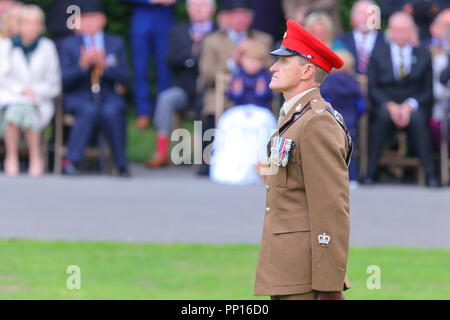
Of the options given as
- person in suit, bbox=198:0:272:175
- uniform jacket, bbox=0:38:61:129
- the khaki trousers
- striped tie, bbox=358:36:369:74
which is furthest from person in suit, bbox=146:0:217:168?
the khaki trousers

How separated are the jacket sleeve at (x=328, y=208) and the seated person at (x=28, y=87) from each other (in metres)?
8.46

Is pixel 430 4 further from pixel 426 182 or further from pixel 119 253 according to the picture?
pixel 119 253

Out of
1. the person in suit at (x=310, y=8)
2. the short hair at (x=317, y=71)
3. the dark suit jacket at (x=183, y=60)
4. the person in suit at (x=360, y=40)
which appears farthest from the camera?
the dark suit jacket at (x=183, y=60)

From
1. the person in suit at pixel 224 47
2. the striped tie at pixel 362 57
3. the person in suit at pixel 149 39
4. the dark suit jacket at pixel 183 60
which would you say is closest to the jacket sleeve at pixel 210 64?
the person in suit at pixel 224 47

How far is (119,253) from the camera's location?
10469 mm

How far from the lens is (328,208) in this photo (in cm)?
550

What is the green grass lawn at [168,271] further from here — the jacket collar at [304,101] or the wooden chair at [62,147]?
the wooden chair at [62,147]

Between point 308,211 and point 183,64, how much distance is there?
9327 mm

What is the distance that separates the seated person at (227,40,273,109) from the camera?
543 inches

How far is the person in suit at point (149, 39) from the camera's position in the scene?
15656 millimetres

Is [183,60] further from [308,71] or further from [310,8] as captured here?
[308,71]

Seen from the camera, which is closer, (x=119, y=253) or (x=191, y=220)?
(x=119, y=253)
